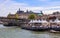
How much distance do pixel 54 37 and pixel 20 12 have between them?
8940 centimetres

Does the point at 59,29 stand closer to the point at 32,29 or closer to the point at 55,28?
the point at 55,28

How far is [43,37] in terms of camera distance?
2925cm

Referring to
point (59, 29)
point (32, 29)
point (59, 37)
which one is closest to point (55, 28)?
point (59, 29)

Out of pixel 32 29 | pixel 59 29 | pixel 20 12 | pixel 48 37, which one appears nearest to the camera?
pixel 48 37

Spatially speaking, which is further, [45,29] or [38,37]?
[45,29]

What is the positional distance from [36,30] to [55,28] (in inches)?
124

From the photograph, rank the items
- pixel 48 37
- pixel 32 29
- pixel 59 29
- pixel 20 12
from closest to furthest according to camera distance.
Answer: pixel 48 37 → pixel 59 29 → pixel 32 29 → pixel 20 12

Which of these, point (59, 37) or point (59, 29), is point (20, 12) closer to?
point (59, 29)

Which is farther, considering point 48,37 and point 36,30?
point 36,30

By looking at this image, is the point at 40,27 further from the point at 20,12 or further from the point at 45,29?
the point at 20,12

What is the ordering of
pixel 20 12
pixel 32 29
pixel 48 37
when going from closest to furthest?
pixel 48 37
pixel 32 29
pixel 20 12

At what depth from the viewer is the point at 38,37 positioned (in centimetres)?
2956

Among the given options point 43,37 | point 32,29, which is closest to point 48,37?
point 43,37

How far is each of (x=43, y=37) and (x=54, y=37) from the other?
1339 mm
